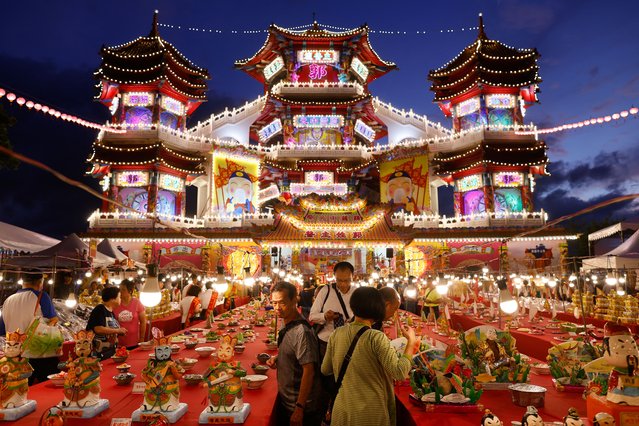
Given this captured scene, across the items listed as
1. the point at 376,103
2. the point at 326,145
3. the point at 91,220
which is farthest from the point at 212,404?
the point at 376,103

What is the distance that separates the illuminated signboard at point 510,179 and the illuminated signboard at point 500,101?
4.97 meters

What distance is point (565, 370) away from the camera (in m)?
4.03

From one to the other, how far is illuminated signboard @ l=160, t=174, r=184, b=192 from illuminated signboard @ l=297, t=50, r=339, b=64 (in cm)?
1246

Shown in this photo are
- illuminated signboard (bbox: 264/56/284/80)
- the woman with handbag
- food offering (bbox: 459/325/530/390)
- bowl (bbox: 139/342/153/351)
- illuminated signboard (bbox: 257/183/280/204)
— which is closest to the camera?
the woman with handbag

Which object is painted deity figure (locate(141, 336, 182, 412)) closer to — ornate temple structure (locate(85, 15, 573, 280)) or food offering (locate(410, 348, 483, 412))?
food offering (locate(410, 348, 483, 412))

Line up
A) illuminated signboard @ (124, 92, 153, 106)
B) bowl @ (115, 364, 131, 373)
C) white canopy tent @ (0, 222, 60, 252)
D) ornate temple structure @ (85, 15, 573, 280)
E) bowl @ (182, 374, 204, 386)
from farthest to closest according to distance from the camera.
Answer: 1. illuminated signboard @ (124, 92, 153, 106)
2. ornate temple structure @ (85, 15, 573, 280)
3. white canopy tent @ (0, 222, 60, 252)
4. bowl @ (115, 364, 131, 373)
5. bowl @ (182, 374, 204, 386)

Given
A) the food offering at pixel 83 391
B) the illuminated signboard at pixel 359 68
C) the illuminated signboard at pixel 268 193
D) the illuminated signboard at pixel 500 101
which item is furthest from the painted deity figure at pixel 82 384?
the illuminated signboard at pixel 359 68

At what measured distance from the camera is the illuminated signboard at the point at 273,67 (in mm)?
32500

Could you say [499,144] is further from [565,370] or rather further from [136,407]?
[136,407]

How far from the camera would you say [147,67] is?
27344 mm

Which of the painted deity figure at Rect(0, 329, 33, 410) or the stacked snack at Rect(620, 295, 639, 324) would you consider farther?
the stacked snack at Rect(620, 295, 639, 324)

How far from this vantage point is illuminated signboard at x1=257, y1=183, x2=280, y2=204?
32312 millimetres

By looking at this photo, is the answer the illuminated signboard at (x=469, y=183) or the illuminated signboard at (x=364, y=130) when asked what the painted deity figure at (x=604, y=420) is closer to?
the illuminated signboard at (x=469, y=183)

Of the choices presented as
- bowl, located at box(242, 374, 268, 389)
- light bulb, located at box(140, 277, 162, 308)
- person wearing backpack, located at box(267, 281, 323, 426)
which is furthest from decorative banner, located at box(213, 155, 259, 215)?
person wearing backpack, located at box(267, 281, 323, 426)
